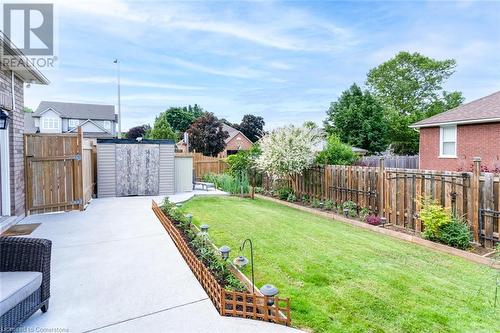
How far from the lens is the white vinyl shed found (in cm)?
1160

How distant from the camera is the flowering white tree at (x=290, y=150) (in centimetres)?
1190

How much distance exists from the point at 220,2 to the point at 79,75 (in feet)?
42.5

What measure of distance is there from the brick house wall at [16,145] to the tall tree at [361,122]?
2495 cm

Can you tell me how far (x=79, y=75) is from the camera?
18953 mm

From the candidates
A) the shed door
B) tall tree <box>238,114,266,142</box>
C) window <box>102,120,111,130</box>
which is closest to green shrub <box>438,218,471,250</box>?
the shed door

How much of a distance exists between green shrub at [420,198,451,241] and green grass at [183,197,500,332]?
1.82 feet

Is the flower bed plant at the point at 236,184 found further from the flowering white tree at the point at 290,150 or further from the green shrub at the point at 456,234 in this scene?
the green shrub at the point at 456,234

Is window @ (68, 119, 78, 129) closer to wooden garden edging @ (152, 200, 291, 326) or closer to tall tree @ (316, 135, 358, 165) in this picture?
tall tree @ (316, 135, 358, 165)

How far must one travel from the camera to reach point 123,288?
3.84 metres

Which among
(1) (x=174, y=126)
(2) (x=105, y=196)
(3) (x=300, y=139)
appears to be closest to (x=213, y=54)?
(3) (x=300, y=139)

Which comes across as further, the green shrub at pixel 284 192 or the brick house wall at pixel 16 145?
the green shrub at pixel 284 192

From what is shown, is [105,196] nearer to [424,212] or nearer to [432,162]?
[424,212]

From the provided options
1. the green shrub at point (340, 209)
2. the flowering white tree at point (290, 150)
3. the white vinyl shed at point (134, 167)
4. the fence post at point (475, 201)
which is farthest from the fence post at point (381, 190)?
the white vinyl shed at point (134, 167)

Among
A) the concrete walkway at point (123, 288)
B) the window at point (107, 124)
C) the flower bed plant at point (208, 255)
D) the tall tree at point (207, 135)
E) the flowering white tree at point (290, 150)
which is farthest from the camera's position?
the window at point (107, 124)
